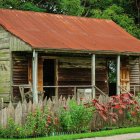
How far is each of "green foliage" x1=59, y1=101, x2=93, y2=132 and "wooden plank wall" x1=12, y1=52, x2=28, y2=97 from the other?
733 cm

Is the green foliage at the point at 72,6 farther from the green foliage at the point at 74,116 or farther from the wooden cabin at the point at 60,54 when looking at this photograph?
the green foliage at the point at 74,116

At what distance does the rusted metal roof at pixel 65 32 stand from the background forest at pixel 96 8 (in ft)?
30.4

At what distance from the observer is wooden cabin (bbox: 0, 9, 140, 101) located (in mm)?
25250

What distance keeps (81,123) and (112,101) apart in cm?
241

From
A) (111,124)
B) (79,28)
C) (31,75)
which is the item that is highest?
(79,28)

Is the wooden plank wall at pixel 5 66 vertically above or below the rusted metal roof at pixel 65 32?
below

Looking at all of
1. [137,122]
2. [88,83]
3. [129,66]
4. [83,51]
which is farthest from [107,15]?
[137,122]

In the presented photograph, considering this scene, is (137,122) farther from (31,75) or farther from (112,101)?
(31,75)

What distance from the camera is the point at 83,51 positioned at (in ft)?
84.7

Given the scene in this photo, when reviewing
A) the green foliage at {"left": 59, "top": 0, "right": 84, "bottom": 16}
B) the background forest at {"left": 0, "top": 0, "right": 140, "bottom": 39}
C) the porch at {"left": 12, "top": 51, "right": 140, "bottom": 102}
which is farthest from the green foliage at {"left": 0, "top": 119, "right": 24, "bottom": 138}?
the green foliage at {"left": 59, "top": 0, "right": 84, "bottom": 16}

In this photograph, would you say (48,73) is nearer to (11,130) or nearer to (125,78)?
(125,78)

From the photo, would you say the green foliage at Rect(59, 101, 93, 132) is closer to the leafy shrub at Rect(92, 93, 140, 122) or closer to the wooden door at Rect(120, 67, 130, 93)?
the leafy shrub at Rect(92, 93, 140, 122)

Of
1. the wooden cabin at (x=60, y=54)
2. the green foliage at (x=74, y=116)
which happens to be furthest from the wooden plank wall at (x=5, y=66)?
the green foliage at (x=74, y=116)

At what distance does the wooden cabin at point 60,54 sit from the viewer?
25250 mm
